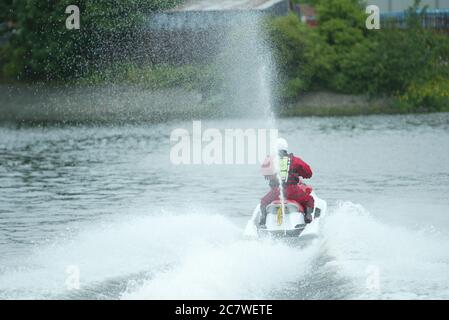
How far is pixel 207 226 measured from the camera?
2109cm

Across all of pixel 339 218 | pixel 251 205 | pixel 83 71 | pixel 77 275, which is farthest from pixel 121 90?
pixel 77 275

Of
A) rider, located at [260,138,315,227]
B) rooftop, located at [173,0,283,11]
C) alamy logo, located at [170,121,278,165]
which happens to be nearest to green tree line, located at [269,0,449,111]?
rooftop, located at [173,0,283,11]

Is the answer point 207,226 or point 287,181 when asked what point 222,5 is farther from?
point 287,181

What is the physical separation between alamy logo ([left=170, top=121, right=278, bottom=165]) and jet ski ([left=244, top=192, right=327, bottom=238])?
58.7 ft

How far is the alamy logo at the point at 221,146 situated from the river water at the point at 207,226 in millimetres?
998

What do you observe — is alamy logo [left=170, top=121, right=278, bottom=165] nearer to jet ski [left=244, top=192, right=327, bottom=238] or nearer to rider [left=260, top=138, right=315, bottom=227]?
rider [left=260, top=138, right=315, bottom=227]

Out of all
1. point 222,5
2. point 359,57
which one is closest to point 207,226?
point 222,5

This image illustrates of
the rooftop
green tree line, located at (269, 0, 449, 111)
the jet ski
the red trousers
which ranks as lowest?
green tree line, located at (269, 0, 449, 111)

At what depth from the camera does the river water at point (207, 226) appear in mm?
15125

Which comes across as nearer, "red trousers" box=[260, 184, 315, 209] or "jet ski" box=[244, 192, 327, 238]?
"jet ski" box=[244, 192, 327, 238]

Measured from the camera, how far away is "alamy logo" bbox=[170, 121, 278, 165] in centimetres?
3844

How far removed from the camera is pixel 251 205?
25469mm
